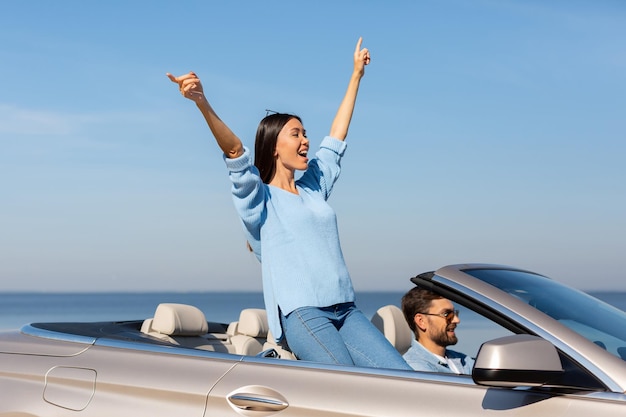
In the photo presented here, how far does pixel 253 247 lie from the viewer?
3.96m

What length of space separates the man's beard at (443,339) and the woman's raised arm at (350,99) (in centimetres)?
111

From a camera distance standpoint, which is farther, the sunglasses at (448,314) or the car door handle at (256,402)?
the sunglasses at (448,314)

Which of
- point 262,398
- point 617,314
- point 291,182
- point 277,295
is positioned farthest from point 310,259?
point 617,314

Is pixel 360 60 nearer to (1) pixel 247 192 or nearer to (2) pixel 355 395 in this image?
(1) pixel 247 192

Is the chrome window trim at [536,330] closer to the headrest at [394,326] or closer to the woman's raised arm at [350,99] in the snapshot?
the headrest at [394,326]

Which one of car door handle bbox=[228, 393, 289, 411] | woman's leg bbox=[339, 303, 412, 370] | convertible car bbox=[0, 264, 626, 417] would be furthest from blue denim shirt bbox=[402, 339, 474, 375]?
car door handle bbox=[228, 393, 289, 411]

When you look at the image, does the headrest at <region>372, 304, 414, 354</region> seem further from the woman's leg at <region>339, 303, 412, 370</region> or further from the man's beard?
the woman's leg at <region>339, 303, 412, 370</region>

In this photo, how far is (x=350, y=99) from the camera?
15.1 feet

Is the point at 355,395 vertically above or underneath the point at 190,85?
underneath

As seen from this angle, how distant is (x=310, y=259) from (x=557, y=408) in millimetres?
1458

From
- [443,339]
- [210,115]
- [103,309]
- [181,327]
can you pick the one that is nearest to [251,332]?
[181,327]

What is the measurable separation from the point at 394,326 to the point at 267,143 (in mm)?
997

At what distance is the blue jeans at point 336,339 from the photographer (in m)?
3.42

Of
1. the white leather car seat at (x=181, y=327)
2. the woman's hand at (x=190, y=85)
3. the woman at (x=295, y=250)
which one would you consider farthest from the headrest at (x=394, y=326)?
the woman's hand at (x=190, y=85)
